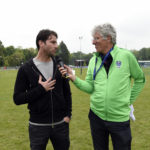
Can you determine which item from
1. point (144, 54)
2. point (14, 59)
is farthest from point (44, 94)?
point (144, 54)

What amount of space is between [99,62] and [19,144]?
10.5 ft

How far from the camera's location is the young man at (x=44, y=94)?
2.59 m

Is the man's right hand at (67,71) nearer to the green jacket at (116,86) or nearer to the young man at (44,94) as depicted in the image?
the young man at (44,94)

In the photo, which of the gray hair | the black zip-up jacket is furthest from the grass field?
the gray hair

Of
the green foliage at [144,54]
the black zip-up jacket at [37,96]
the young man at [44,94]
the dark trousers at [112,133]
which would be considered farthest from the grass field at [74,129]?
the green foliage at [144,54]

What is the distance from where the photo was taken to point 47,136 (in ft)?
8.86

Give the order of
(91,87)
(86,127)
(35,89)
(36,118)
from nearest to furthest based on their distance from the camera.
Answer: (35,89)
(36,118)
(91,87)
(86,127)

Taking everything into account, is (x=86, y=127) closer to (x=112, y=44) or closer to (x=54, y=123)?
(x=54, y=123)

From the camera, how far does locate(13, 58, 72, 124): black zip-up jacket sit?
102 inches

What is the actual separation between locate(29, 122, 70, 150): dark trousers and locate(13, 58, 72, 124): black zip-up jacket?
0.35 feet

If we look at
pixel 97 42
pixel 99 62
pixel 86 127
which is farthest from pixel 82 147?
pixel 97 42

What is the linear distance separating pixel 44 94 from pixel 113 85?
97cm

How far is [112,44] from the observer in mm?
2699

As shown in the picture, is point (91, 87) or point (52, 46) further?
point (91, 87)
